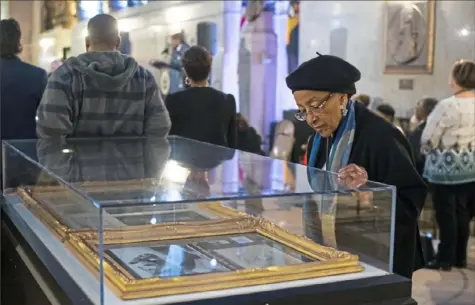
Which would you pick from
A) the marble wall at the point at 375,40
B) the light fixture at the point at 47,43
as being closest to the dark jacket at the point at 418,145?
the marble wall at the point at 375,40

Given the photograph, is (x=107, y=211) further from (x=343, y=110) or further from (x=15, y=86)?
(x=15, y=86)

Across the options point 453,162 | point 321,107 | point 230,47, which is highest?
point 230,47

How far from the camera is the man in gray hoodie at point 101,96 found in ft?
10.1

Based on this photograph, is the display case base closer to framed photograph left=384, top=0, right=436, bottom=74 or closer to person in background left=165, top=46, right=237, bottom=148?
person in background left=165, top=46, right=237, bottom=148

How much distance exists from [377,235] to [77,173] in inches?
36.8

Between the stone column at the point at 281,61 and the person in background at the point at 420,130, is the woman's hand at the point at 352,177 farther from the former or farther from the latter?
the stone column at the point at 281,61

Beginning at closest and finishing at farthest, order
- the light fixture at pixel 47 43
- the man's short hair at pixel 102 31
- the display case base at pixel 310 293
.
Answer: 1. the display case base at pixel 310 293
2. the man's short hair at pixel 102 31
3. the light fixture at pixel 47 43

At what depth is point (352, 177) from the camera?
194 centimetres

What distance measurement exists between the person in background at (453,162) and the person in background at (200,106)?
172cm

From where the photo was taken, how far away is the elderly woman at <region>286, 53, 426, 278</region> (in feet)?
6.82

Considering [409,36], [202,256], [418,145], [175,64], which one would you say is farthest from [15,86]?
[409,36]

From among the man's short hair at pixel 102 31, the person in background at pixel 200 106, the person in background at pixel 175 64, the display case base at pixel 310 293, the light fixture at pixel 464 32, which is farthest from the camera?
the person in background at pixel 175 64

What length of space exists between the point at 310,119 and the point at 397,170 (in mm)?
298

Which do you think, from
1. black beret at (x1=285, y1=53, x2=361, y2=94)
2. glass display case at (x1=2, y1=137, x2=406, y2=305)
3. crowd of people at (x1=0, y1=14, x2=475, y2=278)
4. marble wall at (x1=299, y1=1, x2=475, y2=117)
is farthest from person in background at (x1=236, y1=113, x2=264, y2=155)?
black beret at (x1=285, y1=53, x2=361, y2=94)
